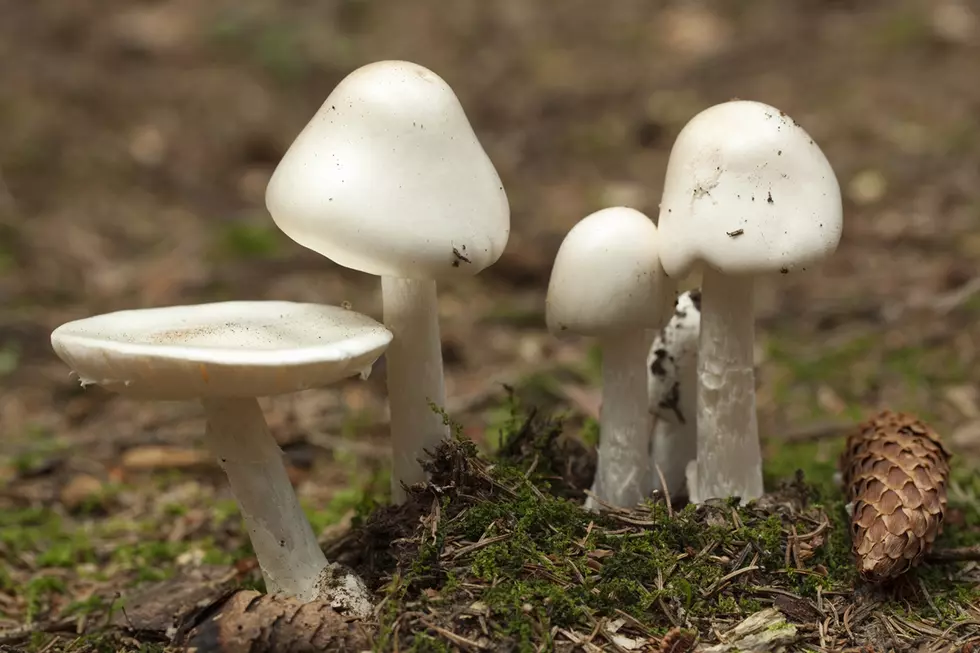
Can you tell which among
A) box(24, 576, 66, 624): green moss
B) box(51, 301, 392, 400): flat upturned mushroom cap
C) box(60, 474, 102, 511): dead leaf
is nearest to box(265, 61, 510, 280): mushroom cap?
box(51, 301, 392, 400): flat upturned mushroom cap

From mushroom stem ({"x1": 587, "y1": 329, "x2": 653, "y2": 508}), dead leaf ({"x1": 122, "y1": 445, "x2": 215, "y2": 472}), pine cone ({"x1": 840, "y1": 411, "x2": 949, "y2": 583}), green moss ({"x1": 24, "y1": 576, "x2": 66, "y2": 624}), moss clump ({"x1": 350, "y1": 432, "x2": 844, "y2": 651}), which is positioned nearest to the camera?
moss clump ({"x1": 350, "y1": 432, "x2": 844, "y2": 651})

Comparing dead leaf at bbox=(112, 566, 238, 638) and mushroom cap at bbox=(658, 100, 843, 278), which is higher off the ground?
mushroom cap at bbox=(658, 100, 843, 278)

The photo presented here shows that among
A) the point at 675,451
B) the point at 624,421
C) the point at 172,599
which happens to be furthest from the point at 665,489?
the point at 172,599

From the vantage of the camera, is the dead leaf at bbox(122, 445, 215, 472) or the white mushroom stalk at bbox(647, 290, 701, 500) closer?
the white mushroom stalk at bbox(647, 290, 701, 500)

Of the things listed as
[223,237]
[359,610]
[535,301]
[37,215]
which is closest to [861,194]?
[535,301]

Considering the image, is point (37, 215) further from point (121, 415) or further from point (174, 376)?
point (174, 376)

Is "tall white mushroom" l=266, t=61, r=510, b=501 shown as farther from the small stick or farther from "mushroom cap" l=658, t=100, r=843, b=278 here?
the small stick

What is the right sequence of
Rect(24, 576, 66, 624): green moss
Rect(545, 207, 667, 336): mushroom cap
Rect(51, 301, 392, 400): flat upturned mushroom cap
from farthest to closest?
Rect(24, 576, 66, 624): green moss, Rect(545, 207, 667, 336): mushroom cap, Rect(51, 301, 392, 400): flat upturned mushroom cap
